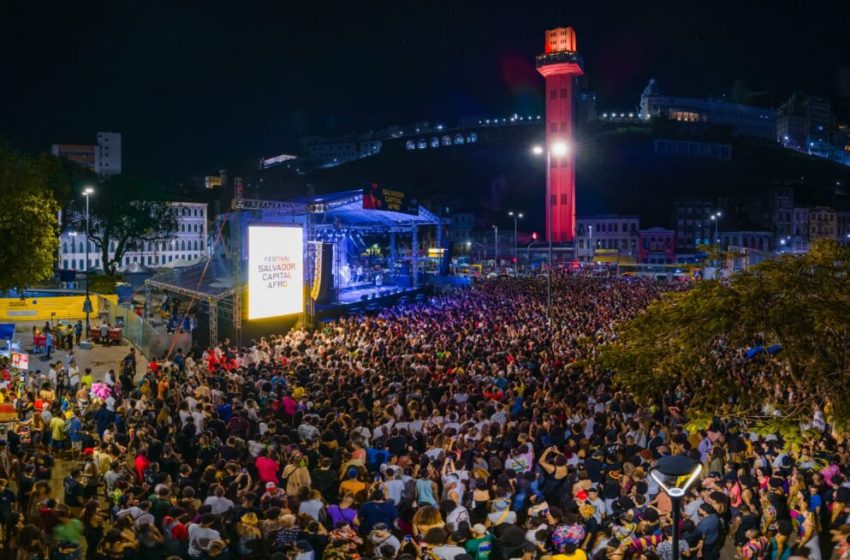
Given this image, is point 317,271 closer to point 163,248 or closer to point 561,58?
point 163,248

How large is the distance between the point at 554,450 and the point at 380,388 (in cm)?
500

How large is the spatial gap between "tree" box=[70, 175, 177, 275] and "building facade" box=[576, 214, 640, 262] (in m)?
54.9

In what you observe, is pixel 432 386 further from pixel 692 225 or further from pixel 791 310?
pixel 692 225

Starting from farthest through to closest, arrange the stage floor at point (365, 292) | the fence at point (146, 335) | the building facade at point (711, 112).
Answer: the building facade at point (711, 112) < the stage floor at point (365, 292) < the fence at point (146, 335)

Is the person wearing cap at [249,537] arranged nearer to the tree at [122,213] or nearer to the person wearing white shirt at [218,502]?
the person wearing white shirt at [218,502]

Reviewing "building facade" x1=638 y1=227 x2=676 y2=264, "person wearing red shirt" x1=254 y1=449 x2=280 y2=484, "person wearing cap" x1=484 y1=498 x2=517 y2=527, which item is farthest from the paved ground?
"building facade" x1=638 y1=227 x2=676 y2=264

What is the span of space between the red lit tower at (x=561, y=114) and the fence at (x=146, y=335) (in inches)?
2623

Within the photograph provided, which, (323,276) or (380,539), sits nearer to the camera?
(380,539)

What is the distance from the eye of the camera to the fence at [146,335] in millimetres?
24531

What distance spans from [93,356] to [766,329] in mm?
25422

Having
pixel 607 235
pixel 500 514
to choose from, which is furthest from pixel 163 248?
pixel 500 514

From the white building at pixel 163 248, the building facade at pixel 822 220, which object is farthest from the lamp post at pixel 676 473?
the building facade at pixel 822 220

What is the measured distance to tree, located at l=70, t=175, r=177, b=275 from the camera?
64.3 metres

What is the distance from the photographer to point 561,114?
91.9 meters
